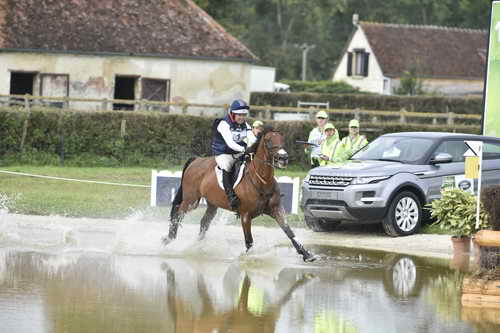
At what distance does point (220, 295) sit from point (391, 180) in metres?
6.75

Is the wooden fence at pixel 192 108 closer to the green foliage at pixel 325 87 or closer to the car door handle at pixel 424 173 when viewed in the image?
the car door handle at pixel 424 173

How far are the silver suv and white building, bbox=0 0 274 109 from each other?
74.4 feet

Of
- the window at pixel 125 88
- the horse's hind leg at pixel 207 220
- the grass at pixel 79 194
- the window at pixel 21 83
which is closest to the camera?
the horse's hind leg at pixel 207 220

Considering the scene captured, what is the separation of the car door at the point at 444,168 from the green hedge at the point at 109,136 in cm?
1326

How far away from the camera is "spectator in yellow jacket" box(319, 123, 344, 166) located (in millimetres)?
19672

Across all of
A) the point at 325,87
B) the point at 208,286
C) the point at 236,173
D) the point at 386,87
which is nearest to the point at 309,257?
the point at 236,173

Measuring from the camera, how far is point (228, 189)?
52.4 feet

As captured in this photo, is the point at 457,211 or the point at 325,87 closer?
the point at 457,211

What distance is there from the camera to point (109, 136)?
3133cm

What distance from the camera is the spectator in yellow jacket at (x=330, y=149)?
774 inches

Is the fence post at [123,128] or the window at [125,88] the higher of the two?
the window at [125,88]

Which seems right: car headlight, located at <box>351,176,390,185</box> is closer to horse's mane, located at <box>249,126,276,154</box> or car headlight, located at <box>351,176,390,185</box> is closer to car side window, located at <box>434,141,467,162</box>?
car side window, located at <box>434,141,467,162</box>

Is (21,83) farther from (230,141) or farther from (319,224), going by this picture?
(230,141)

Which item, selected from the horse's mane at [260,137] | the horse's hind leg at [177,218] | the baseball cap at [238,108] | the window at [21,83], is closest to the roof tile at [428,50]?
the window at [21,83]
